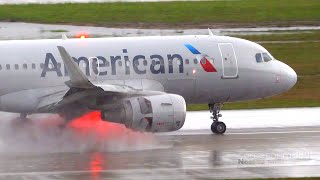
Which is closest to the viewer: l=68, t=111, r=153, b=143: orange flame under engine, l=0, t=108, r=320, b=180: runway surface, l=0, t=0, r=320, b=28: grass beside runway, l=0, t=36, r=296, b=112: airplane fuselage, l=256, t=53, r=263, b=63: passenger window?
l=0, t=108, r=320, b=180: runway surface

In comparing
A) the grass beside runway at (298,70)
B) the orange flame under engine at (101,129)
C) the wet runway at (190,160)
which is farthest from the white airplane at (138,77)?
the grass beside runway at (298,70)

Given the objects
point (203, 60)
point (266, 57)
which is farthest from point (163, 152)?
point (266, 57)

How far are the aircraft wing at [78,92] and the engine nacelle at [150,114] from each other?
530 millimetres

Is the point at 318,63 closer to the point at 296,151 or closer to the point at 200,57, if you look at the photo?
the point at 200,57

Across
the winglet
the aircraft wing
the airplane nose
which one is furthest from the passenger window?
the winglet

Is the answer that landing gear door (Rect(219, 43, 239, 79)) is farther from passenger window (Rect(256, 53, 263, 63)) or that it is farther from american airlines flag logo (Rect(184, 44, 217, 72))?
passenger window (Rect(256, 53, 263, 63))

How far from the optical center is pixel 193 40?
35938 mm

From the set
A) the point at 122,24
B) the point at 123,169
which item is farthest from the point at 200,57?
the point at 122,24

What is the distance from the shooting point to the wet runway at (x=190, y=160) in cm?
2728

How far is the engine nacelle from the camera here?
31969 mm

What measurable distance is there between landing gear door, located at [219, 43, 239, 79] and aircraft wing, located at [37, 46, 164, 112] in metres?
2.96

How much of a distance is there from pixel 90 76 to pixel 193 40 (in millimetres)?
3944

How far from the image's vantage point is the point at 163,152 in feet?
102

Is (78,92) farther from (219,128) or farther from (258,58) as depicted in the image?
(258,58)
